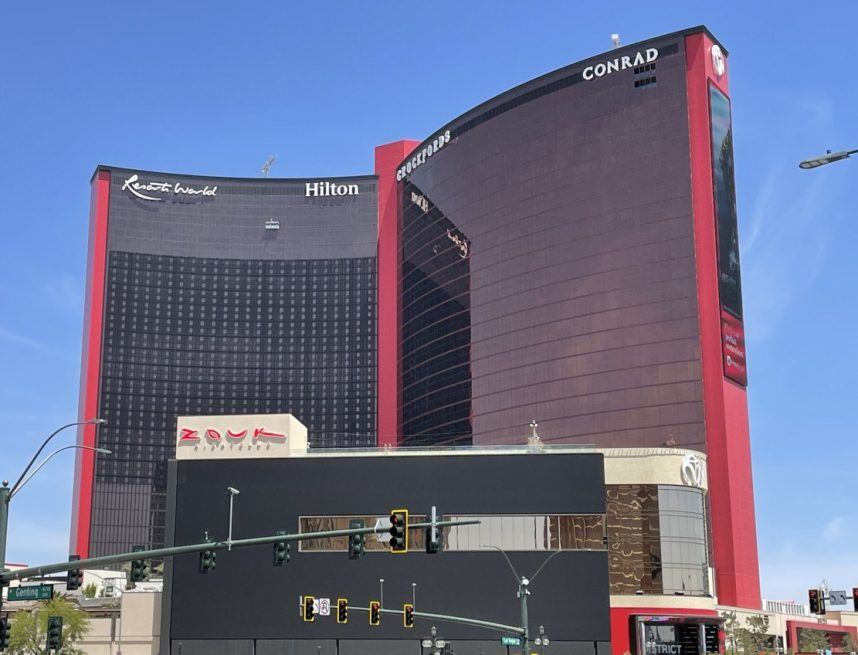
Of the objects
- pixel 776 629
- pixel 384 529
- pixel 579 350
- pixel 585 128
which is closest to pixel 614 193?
pixel 585 128

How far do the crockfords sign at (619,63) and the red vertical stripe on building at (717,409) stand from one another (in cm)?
628

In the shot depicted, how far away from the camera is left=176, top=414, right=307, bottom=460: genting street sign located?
345ft

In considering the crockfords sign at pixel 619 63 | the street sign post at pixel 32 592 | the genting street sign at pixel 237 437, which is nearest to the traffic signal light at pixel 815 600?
the street sign post at pixel 32 592

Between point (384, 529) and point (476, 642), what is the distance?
64534 mm

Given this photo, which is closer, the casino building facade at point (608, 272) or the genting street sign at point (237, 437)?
the genting street sign at point (237, 437)

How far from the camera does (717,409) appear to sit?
143 m

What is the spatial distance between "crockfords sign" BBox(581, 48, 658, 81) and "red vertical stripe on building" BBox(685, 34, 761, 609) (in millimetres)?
6279

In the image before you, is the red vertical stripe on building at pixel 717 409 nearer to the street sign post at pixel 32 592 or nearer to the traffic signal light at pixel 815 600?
the traffic signal light at pixel 815 600

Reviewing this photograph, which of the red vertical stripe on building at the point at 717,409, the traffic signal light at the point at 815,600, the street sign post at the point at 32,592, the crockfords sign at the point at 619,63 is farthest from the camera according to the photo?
the crockfords sign at the point at 619,63

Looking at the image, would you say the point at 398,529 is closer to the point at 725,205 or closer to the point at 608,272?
the point at 725,205

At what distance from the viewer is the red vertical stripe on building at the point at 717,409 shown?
137m

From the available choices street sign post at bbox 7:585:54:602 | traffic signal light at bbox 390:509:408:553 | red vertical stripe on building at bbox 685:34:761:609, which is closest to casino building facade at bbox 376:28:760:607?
red vertical stripe on building at bbox 685:34:761:609

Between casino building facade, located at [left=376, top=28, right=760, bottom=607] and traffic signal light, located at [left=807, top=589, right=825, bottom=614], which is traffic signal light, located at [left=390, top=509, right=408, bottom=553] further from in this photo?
casino building facade, located at [left=376, top=28, right=760, bottom=607]

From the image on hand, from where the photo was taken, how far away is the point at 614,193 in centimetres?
16150
